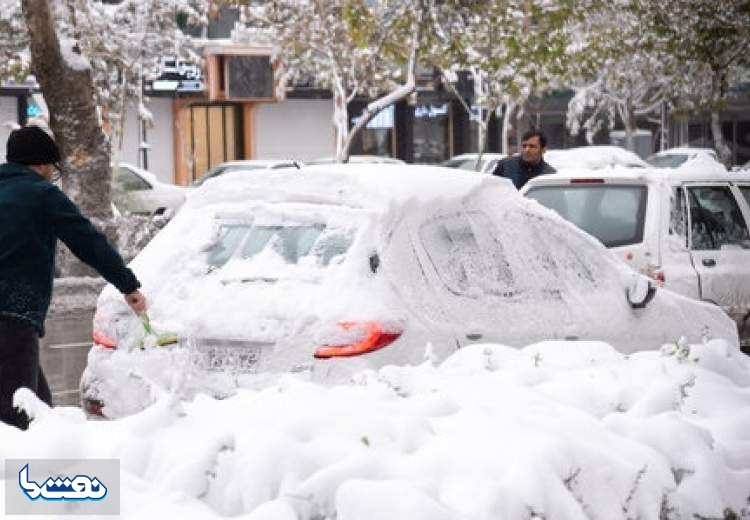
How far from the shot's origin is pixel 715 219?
11.8 metres

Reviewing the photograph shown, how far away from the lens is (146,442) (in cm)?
405

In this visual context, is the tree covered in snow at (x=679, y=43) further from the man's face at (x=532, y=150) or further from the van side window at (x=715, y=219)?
the van side window at (x=715, y=219)

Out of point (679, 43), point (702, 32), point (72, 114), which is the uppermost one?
point (702, 32)

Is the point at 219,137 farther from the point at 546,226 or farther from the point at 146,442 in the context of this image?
the point at 146,442

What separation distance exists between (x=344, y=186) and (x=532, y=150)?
21.0 ft

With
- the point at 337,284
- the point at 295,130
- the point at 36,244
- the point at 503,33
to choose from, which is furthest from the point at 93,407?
the point at 295,130

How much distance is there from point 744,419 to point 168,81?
121 ft

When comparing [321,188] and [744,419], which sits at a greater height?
[321,188]

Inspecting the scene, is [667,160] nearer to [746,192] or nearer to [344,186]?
[746,192]

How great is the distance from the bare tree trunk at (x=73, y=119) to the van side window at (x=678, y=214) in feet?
27.1

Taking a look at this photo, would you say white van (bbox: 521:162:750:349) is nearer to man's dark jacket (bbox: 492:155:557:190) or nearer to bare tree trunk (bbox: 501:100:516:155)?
man's dark jacket (bbox: 492:155:557:190)

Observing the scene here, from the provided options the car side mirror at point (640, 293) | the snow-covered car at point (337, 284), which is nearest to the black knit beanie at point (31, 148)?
the snow-covered car at point (337, 284)

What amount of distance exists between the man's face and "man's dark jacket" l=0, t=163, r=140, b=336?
6861 mm

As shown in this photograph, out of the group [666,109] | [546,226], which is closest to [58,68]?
[546,226]
